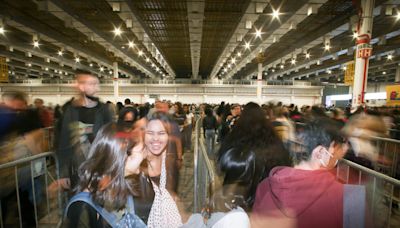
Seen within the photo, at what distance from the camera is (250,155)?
1998 mm

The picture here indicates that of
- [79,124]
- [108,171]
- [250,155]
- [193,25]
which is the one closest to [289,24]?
[193,25]

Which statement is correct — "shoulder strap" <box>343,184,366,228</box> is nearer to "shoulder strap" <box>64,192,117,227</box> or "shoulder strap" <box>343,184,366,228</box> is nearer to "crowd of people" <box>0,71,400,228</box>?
"crowd of people" <box>0,71,400,228</box>

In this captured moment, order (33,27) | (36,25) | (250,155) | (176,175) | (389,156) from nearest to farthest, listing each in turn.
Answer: (250,155)
(176,175)
(389,156)
(33,27)
(36,25)

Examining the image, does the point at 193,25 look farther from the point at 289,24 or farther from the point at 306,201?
the point at 306,201

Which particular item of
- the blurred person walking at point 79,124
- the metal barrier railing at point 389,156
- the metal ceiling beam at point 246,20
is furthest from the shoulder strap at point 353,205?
the metal ceiling beam at point 246,20

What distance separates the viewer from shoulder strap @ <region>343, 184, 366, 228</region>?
114 centimetres

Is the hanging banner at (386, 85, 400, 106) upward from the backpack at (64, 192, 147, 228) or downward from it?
upward

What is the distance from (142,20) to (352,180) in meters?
10.7

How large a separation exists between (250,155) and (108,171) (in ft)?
4.00

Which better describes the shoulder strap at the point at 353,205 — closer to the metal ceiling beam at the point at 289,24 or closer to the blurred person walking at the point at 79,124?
the blurred person walking at the point at 79,124

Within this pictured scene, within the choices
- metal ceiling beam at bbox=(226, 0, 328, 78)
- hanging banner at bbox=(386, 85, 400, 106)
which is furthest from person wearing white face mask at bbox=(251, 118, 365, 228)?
hanging banner at bbox=(386, 85, 400, 106)

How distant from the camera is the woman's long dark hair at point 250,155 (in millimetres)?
1855

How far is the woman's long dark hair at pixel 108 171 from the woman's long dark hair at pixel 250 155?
89 cm

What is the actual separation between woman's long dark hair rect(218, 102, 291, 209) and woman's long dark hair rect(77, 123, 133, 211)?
89 cm
